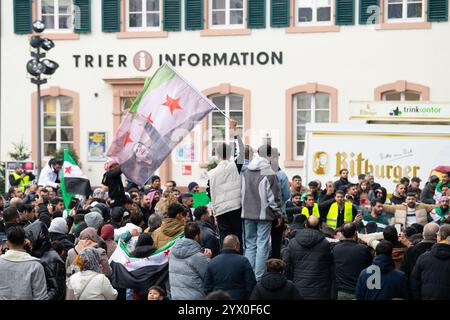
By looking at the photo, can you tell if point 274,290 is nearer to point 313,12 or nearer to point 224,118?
point 224,118

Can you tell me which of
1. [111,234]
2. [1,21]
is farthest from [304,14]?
[111,234]

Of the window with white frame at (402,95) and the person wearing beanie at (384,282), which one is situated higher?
the window with white frame at (402,95)

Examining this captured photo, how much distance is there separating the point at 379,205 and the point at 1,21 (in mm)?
16771

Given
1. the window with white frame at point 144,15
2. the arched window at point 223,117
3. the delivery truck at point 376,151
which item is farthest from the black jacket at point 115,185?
the window with white frame at point 144,15

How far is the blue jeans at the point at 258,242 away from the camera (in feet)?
45.2

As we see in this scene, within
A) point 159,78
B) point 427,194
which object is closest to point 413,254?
point 159,78

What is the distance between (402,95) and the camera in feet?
98.9

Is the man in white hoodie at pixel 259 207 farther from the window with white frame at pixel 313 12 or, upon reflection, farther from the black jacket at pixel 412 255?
the window with white frame at pixel 313 12

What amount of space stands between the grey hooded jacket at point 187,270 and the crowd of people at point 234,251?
11 mm

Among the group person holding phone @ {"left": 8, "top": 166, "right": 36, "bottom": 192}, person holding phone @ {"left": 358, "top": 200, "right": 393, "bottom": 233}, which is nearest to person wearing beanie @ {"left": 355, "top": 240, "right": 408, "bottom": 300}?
person holding phone @ {"left": 358, "top": 200, "right": 393, "bottom": 233}

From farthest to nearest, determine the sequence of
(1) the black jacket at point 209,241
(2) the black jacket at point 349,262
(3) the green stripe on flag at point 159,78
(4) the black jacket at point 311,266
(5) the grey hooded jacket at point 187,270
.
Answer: (3) the green stripe on flag at point 159,78 → (1) the black jacket at point 209,241 → (2) the black jacket at point 349,262 → (4) the black jacket at point 311,266 → (5) the grey hooded jacket at point 187,270

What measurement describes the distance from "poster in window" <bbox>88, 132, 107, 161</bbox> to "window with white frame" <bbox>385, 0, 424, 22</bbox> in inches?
333

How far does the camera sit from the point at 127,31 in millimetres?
31672

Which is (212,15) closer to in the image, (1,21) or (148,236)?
(1,21)
